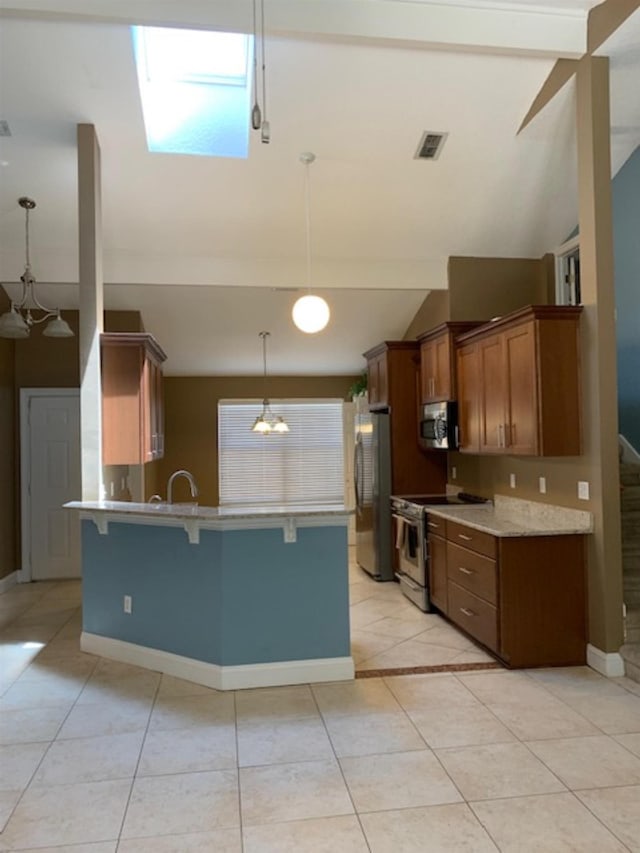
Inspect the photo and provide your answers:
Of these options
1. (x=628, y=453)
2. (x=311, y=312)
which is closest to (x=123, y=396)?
(x=311, y=312)

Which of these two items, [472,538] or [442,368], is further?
[442,368]

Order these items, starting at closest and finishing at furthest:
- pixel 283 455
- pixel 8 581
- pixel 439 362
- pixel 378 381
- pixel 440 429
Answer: pixel 440 429
pixel 439 362
pixel 8 581
pixel 378 381
pixel 283 455

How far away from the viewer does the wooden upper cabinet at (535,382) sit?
3711 mm

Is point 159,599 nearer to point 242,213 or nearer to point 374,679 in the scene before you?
point 374,679

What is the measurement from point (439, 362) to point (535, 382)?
176 centimetres

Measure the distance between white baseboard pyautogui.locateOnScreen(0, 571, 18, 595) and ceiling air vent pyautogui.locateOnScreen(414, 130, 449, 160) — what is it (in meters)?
5.36

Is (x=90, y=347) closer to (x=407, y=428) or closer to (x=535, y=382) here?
(x=535, y=382)

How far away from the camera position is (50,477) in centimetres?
620

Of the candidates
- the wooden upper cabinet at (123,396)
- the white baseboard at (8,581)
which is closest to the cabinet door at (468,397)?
the wooden upper cabinet at (123,396)

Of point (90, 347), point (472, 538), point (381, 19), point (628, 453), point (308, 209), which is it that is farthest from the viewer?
point (308, 209)

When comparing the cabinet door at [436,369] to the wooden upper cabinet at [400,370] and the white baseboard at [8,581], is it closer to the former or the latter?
the wooden upper cabinet at [400,370]

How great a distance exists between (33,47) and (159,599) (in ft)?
11.4

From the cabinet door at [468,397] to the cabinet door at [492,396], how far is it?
0.10 meters

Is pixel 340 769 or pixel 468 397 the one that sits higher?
pixel 468 397
